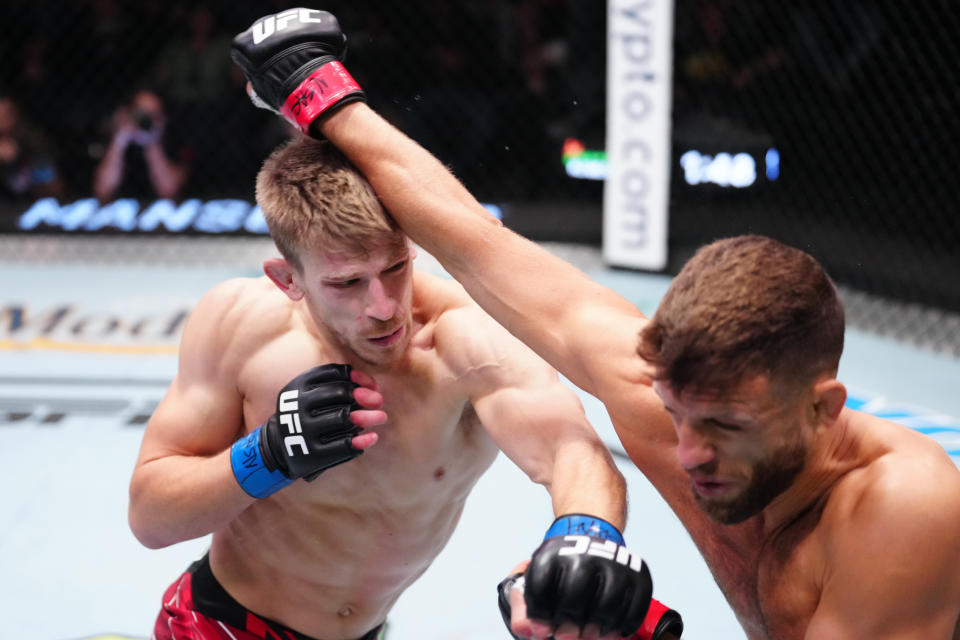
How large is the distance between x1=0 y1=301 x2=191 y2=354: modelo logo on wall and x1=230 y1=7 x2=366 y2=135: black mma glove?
3.00 meters

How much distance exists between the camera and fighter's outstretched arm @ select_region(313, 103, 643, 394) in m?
1.66

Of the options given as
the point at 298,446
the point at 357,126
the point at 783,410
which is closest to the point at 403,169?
the point at 357,126

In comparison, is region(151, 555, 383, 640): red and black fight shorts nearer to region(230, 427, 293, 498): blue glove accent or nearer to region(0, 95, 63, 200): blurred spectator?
region(230, 427, 293, 498): blue glove accent

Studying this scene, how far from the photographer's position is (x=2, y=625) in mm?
2770

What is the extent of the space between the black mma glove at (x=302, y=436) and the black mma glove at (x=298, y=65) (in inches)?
17.0

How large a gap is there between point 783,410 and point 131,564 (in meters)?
2.30

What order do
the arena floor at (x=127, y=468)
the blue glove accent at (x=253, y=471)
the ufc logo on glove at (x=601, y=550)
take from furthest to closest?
the arena floor at (x=127, y=468)
the blue glove accent at (x=253, y=471)
the ufc logo on glove at (x=601, y=550)

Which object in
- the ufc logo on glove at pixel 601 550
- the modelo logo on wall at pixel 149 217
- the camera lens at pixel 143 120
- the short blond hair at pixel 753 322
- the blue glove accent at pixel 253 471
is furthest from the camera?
the modelo logo on wall at pixel 149 217

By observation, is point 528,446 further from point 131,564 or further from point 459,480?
point 131,564

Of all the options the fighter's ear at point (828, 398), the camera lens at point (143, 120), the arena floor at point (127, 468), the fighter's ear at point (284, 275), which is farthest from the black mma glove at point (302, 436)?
the camera lens at point (143, 120)

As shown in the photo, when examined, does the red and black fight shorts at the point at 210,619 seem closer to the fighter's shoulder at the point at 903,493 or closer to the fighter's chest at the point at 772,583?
the fighter's chest at the point at 772,583

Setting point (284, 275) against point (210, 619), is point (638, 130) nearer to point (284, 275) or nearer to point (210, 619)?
point (284, 275)

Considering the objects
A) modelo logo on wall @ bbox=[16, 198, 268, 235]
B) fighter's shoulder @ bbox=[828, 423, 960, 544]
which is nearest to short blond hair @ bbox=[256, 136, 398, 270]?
fighter's shoulder @ bbox=[828, 423, 960, 544]

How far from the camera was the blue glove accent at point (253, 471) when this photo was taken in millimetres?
1770
